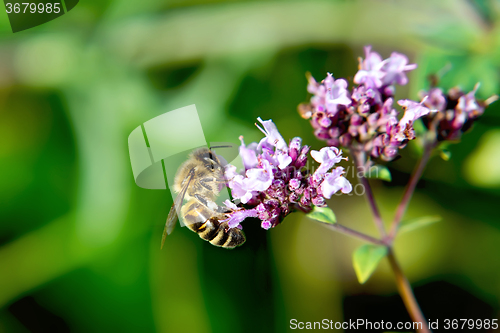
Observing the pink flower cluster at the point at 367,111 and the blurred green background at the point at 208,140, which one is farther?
the blurred green background at the point at 208,140

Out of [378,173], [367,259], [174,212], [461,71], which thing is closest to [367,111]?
[378,173]

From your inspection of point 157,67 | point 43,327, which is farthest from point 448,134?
point 43,327

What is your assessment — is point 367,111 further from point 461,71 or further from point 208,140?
point 208,140

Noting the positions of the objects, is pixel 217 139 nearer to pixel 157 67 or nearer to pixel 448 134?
pixel 157 67

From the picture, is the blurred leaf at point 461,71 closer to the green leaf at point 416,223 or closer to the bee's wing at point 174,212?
the green leaf at point 416,223

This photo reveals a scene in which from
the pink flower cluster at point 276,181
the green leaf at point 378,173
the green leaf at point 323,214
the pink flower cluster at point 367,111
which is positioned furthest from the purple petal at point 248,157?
the green leaf at point 378,173
